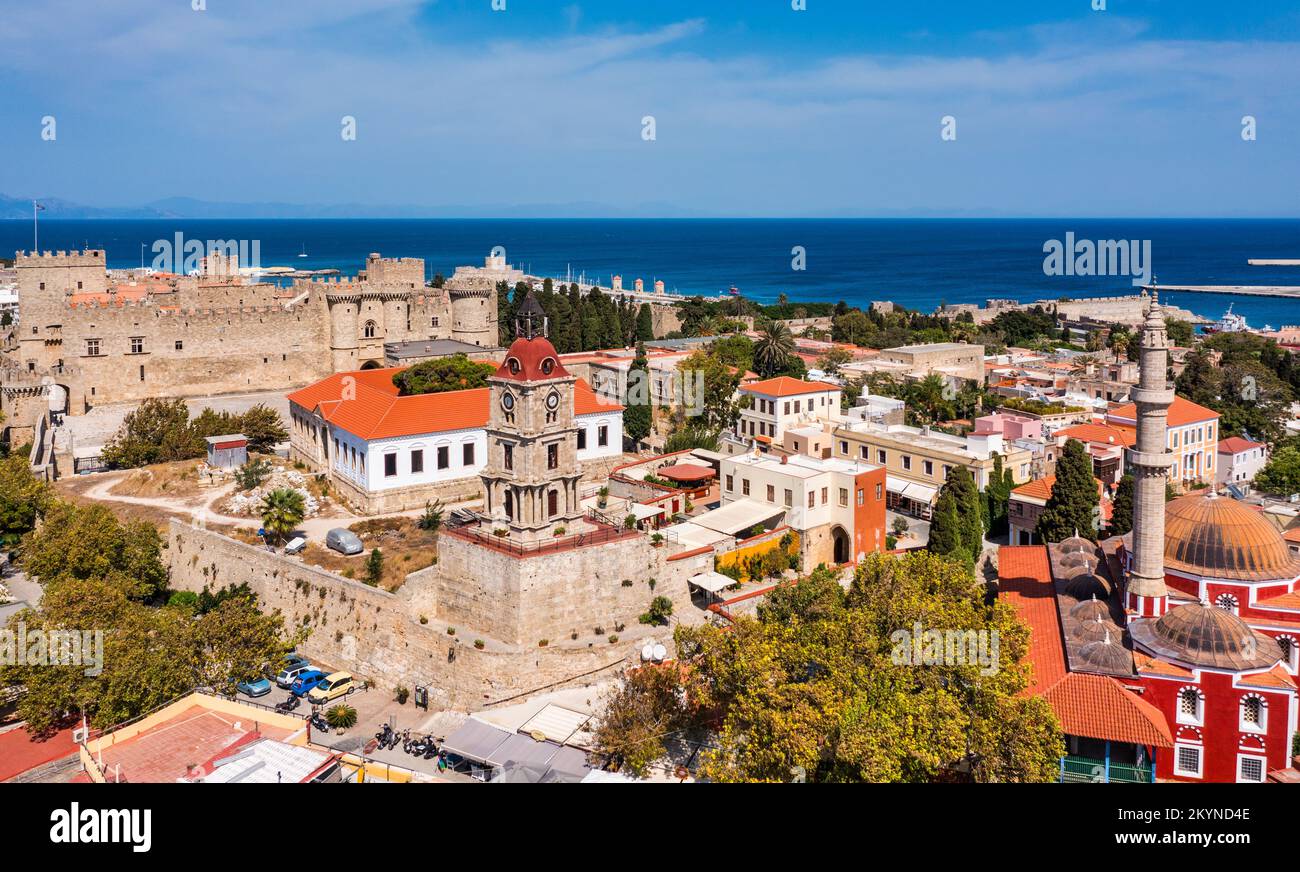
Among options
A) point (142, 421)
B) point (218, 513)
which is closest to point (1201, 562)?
point (218, 513)

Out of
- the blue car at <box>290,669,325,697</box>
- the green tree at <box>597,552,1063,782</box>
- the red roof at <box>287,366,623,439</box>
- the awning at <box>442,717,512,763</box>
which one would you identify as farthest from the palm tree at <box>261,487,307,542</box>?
the green tree at <box>597,552,1063,782</box>

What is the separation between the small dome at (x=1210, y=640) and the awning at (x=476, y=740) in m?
14.8

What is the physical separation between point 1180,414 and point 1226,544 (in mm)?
23908

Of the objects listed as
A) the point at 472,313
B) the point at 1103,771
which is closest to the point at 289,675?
the point at 1103,771

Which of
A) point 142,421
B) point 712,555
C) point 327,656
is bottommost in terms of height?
point 327,656

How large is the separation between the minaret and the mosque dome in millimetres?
838

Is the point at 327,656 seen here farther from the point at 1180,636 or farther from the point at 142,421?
the point at 1180,636

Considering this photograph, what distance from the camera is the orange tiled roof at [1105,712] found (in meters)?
21.4

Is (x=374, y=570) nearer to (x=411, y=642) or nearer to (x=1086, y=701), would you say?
(x=411, y=642)

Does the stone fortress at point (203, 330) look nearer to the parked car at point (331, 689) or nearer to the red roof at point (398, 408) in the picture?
the red roof at point (398, 408)
